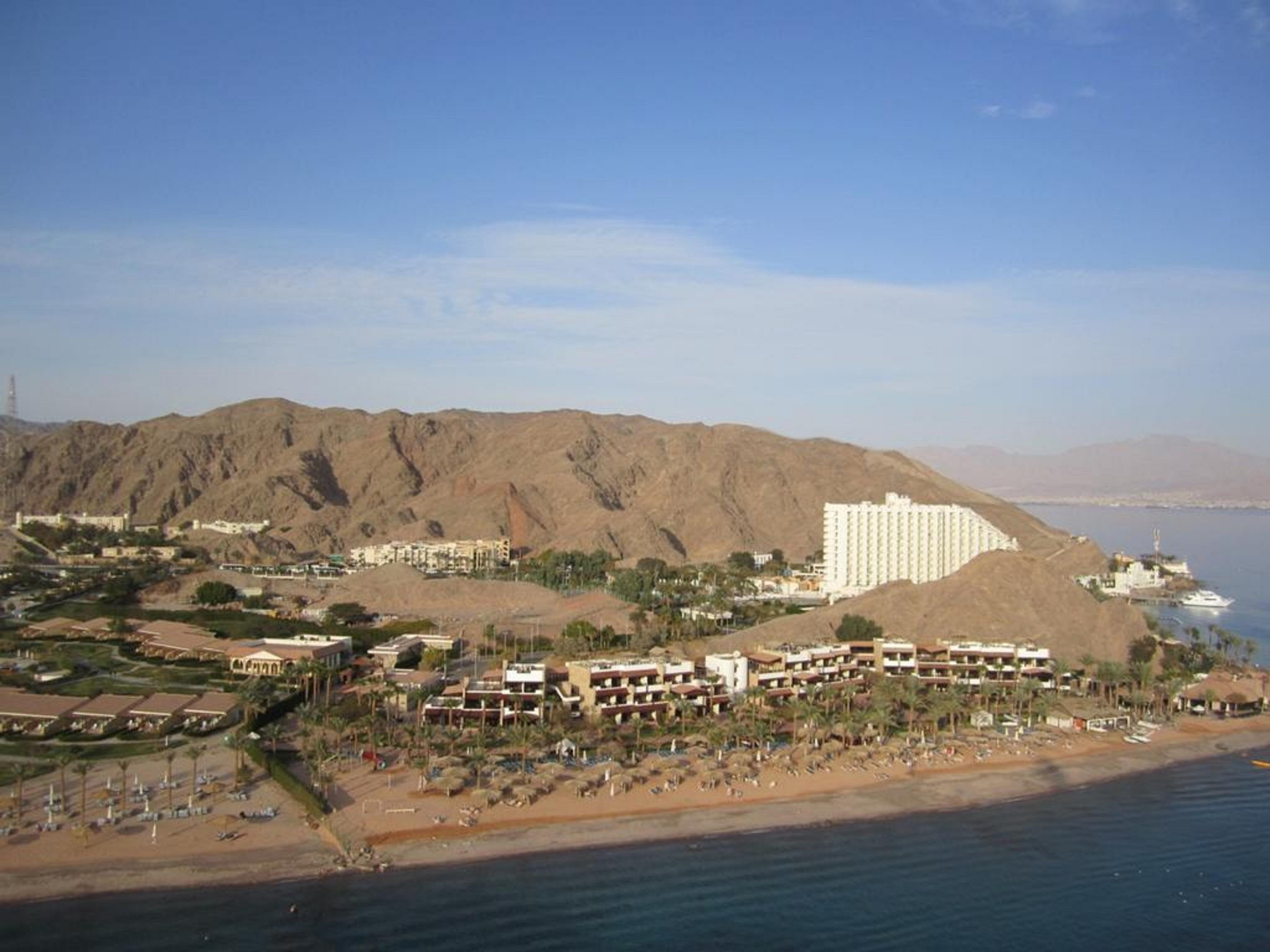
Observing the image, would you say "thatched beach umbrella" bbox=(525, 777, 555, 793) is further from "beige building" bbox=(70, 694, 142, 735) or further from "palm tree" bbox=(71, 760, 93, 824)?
"beige building" bbox=(70, 694, 142, 735)

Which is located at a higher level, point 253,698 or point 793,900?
point 253,698

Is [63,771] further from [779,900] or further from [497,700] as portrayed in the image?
Answer: [779,900]

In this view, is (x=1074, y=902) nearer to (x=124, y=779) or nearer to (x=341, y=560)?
(x=124, y=779)

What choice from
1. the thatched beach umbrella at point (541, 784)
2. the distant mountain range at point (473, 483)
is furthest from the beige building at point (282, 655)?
the distant mountain range at point (473, 483)

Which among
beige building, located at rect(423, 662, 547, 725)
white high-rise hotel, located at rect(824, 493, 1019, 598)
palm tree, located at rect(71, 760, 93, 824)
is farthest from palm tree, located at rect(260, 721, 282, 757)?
white high-rise hotel, located at rect(824, 493, 1019, 598)

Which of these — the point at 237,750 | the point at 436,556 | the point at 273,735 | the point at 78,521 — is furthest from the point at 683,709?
the point at 78,521

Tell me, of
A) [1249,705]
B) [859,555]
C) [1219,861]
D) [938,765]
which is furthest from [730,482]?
[1219,861]

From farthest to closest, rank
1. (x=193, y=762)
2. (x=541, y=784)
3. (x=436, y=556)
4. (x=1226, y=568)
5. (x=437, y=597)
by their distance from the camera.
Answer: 1. (x=1226, y=568)
2. (x=436, y=556)
3. (x=437, y=597)
4. (x=541, y=784)
5. (x=193, y=762)

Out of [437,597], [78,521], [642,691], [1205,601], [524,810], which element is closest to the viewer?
[524,810]
